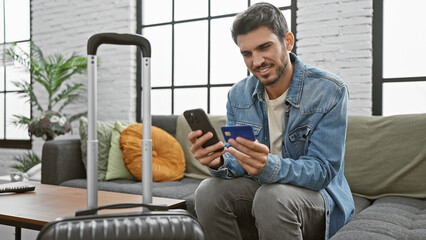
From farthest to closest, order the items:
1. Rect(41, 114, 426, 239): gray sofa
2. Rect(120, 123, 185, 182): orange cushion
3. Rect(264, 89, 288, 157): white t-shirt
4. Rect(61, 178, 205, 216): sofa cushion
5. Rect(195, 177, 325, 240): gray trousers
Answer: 1. Rect(120, 123, 185, 182): orange cushion
2. Rect(61, 178, 205, 216): sofa cushion
3. Rect(41, 114, 426, 239): gray sofa
4. Rect(264, 89, 288, 157): white t-shirt
5. Rect(195, 177, 325, 240): gray trousers

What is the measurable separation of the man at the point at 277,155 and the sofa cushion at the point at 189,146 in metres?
0.86

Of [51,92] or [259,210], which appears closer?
[259,210]

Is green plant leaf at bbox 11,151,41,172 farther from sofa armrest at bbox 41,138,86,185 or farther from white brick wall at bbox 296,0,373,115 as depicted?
white brick wall at bbox 296,0,373,115

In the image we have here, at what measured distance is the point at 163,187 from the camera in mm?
2117

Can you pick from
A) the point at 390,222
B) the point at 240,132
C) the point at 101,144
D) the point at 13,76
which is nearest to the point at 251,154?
the point at 240,132

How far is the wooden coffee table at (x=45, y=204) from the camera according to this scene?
3.92ft

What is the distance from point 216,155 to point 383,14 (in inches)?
72.2

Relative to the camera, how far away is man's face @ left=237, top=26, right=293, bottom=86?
1.35 m

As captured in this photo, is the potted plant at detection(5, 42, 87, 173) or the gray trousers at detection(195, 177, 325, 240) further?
the potted plant at detection(5, 42, 87, 173)

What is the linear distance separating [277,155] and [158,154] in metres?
1.27

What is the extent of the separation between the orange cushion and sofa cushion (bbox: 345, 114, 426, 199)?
1038 millimetres

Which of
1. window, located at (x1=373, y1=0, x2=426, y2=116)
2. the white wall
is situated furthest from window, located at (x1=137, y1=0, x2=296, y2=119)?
window, located at (x1=373, y1=0, x2=426, y2=116)

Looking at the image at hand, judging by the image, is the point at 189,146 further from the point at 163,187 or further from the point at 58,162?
the point at 58,162

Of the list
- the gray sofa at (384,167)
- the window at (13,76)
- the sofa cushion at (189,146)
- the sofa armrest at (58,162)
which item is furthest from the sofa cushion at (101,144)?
the window at (13,76)
